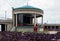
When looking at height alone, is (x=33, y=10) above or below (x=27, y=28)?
above

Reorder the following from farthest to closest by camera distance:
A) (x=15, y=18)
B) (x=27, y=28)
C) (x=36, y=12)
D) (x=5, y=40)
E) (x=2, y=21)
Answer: (x=2, y=21), (x=15, y=18), (x=36, y=12), (x=27, y=28), (x=5, y=40)

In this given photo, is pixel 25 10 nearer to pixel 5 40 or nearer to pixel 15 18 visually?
pixel 15 18

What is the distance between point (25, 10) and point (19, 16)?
2.82 meters

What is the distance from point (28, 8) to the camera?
31.4 metres

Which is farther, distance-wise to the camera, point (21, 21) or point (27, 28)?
point (21, 21)

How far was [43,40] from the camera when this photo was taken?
6.50 m

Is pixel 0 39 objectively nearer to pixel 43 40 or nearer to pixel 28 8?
pixel 43 40

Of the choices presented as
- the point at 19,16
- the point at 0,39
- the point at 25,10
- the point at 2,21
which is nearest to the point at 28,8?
the point at 25,10

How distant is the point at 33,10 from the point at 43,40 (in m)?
24.7

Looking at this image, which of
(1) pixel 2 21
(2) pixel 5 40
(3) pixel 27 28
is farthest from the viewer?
(1) pixel 2 21

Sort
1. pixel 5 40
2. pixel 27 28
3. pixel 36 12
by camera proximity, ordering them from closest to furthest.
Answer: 1. pixel 5 40
2. pixel 27 28
3. pixel 36 12

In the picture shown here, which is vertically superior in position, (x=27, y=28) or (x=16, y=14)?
(x=16, y=14)

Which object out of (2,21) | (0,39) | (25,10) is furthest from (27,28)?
(0,39)

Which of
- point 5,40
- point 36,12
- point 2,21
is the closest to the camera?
point 5,40
